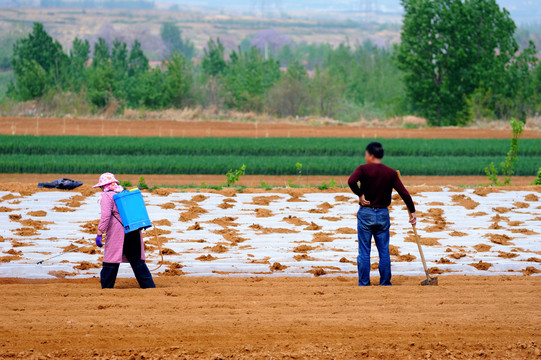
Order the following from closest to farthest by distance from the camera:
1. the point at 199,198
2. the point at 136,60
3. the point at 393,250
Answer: the point at 393,250 < the point at 199,198 < the point at 136,60

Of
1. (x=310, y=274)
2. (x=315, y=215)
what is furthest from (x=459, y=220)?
(x=310, y=274)

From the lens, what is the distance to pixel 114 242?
7824 mm

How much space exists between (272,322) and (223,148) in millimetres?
18671

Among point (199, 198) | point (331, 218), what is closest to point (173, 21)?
point (199, 198)

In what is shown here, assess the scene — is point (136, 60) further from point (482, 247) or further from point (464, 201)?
point (482, 247)

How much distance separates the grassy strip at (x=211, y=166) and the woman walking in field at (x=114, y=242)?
1219cm

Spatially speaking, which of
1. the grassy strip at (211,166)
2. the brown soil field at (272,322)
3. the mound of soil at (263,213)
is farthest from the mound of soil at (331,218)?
the grassy strip at (211,166)

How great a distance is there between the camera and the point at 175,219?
1169 cm

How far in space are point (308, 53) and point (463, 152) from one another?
3701 inches

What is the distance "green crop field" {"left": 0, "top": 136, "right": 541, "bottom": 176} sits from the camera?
66.8 feet

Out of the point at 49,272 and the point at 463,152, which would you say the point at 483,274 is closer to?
the point at 49,272

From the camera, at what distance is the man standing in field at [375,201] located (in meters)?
7.84

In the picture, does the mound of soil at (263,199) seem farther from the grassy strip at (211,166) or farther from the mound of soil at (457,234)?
the grassy strip at (211,166)

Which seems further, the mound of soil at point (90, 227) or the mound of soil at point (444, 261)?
the mound of soil at point (90, 227)
